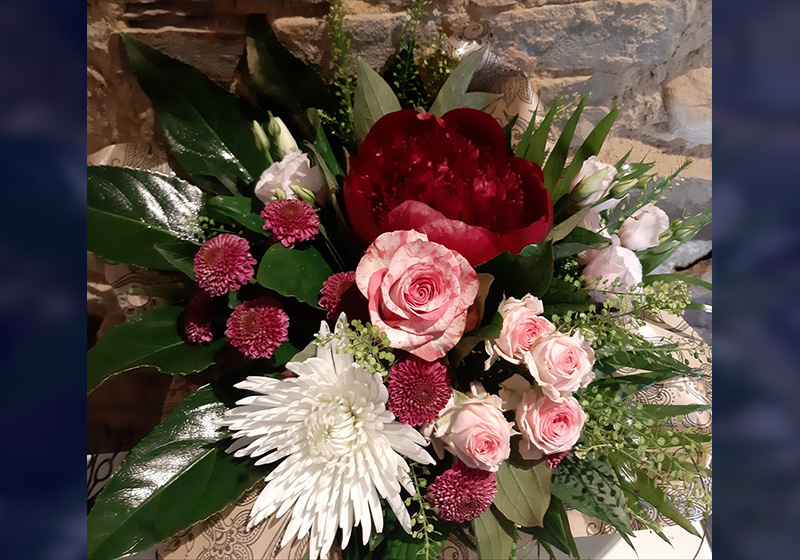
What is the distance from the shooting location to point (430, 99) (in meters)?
0.67

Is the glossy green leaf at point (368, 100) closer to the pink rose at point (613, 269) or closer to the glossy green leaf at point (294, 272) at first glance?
the glossy green leaf at point (294, 272)

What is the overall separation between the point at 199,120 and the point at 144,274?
0.21 meters

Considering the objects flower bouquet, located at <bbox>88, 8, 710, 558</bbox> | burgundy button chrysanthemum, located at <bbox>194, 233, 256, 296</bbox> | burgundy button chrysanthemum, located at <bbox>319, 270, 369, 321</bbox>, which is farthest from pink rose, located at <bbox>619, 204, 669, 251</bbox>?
burgundy button chrysanthemum, located at <bbox>194, 233, 256, 296</bbox>

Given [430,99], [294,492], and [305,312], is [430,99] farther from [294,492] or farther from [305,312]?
[294,492]

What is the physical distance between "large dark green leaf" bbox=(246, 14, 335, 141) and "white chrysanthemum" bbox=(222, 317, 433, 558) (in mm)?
315

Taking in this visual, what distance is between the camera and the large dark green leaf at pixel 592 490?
53cm

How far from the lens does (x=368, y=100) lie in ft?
1.93

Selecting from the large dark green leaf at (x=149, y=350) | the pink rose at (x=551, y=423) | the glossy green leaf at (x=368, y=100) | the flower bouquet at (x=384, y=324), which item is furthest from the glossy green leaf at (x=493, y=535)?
the glossy green leaf at (x=368, y=100)

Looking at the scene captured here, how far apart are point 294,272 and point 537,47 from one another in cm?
49

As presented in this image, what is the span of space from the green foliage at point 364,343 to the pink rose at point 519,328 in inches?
4.3

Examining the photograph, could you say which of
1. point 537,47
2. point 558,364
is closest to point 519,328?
point 558,364

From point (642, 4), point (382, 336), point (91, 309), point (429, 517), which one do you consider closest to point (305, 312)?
point (382, 336)

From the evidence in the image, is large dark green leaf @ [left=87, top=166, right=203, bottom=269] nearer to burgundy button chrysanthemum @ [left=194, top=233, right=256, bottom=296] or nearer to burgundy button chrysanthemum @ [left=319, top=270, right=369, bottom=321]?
burgundy button chrysanthemum @ [left=194, top=233, right=256, bottom=296]

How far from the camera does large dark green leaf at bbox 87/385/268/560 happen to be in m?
0.51
